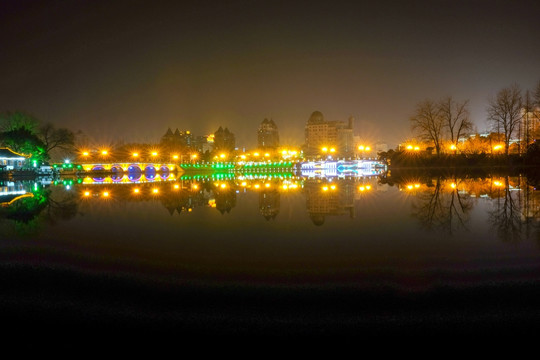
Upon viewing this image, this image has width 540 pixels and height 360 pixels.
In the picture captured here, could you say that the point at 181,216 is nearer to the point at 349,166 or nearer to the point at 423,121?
the point at 423,121

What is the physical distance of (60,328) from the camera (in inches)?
185

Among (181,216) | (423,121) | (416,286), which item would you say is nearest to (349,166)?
(423,121)

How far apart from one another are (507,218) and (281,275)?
9115 millimetres

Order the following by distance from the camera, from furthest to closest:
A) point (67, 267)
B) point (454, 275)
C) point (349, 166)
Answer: point (349, 166)
point (67, 267)
point (454, 275)

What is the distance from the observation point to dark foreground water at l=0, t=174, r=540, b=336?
4.83m

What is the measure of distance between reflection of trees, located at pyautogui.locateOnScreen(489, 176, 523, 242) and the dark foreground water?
7 centimetres

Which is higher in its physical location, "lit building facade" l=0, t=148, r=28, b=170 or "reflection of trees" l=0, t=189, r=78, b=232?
"lit building facade" l=0, t=148, r=28, b=170

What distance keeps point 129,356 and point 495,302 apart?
4612 millimetres

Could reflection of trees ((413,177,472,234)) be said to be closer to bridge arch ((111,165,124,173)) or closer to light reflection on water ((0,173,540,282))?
light reflection on water ((0,173,540,282))

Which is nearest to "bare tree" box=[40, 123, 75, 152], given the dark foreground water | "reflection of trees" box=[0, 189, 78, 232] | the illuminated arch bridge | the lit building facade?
the illuminated arch bridge

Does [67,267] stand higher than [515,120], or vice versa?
[515,120]

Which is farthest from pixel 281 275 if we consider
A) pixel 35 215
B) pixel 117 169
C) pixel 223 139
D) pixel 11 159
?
pixel 223 139

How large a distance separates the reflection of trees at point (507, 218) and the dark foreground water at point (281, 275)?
7 centimetres

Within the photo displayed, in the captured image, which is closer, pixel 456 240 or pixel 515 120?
pixel 456 240
